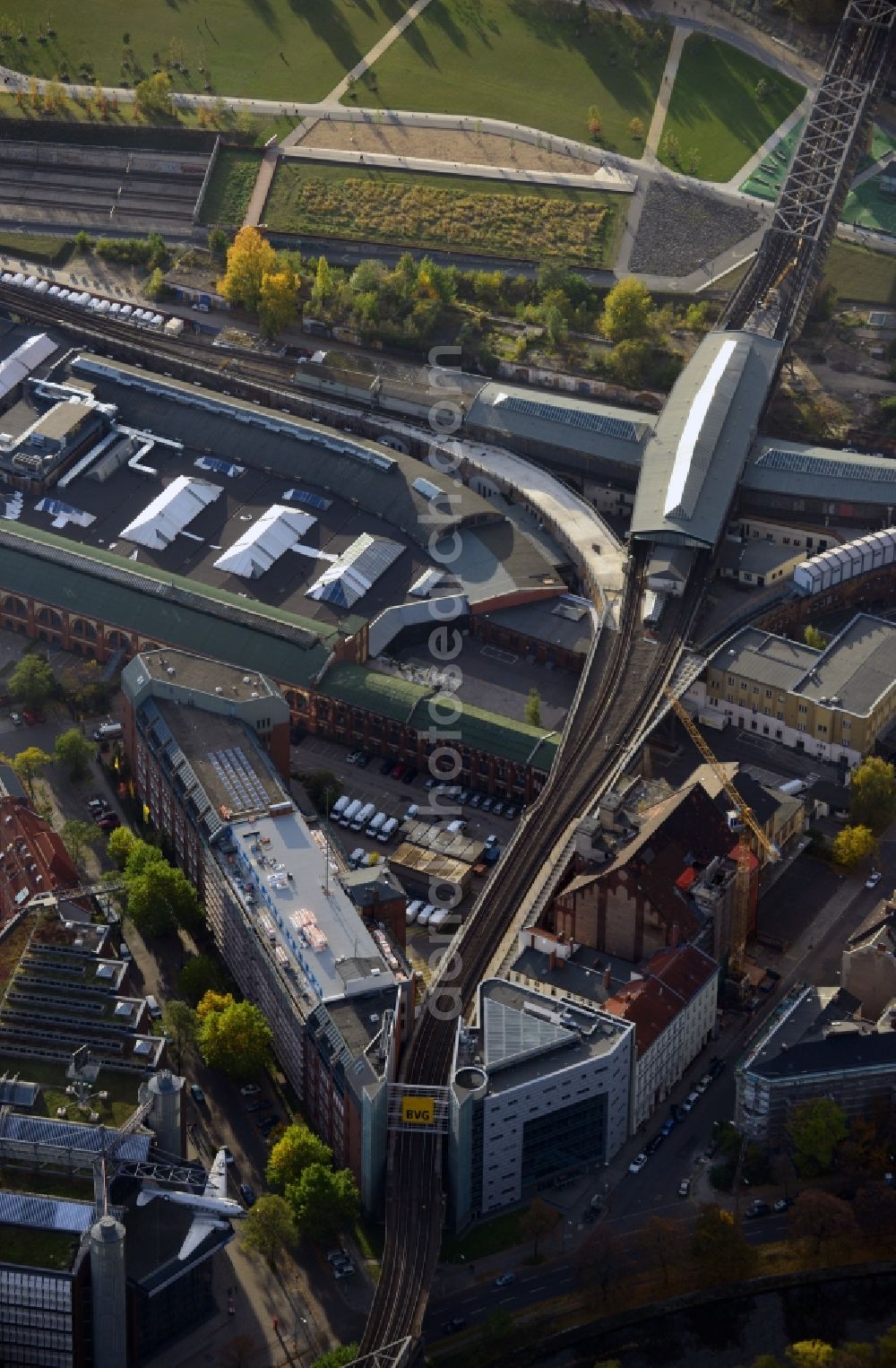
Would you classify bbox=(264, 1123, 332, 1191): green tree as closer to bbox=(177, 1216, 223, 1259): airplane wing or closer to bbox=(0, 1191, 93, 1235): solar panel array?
bbox=(177, 1216, 223, 1259): airplane wing

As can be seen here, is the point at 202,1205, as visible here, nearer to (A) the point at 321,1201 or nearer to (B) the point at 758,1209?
(A) the point at 321,1201

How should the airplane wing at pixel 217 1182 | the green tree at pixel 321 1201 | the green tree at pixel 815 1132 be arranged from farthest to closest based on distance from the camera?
the green tree at pixel 815 1132
the green tree at pixel 321 1201
the airplane wing at pixel 217 1182

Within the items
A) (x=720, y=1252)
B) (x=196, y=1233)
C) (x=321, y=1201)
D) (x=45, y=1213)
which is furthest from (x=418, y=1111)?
(x=45, y=1213)

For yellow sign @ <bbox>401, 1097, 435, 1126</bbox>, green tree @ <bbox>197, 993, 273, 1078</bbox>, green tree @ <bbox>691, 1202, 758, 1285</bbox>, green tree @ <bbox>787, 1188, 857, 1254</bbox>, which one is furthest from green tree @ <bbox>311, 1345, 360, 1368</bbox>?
green tree @ <bbox>787, 1188, 857, 1254</bbox>

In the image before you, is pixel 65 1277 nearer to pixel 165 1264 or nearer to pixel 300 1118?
pixel 165 1264

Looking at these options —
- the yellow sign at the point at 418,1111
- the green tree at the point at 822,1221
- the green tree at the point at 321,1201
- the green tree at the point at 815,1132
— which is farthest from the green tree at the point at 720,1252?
the green tree at the point at 321,1201

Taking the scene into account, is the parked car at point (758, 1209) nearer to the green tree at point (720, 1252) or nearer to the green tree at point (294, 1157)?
the green tree at point (720, 1252)

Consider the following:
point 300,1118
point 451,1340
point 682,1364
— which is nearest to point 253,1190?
point 300,1118
